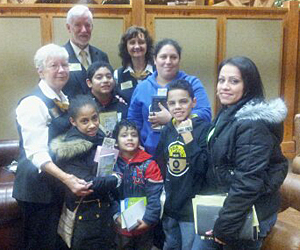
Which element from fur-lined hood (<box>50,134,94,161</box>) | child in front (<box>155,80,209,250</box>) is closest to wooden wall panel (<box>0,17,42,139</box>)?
fur-lined hood (<box>50,134,94,161</box>)

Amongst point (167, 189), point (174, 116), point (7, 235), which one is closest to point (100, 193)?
point (167, 189)

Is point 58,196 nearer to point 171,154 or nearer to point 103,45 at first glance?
point 171,154

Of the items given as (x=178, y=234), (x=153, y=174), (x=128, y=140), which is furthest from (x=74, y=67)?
(x=178, y=234)

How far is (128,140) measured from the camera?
2172 mm

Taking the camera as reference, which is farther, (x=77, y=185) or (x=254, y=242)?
(x=77, y=185)

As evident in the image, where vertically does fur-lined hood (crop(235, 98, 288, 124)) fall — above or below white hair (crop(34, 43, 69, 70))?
below

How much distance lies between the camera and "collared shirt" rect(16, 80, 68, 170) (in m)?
1.90

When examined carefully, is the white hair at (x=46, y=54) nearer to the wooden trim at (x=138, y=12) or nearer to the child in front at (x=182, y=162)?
the child in front at (x=182, y=162)

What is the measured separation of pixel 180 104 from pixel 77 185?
2.20 ft

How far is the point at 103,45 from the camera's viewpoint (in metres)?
4.63

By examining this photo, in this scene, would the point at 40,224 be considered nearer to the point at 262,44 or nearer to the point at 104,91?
the point at 104,91

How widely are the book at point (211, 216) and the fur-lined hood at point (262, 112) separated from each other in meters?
0.38

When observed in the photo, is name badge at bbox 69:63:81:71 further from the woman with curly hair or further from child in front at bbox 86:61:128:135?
the woman with curly hair

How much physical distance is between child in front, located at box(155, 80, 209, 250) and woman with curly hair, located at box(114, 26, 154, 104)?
68 cm
